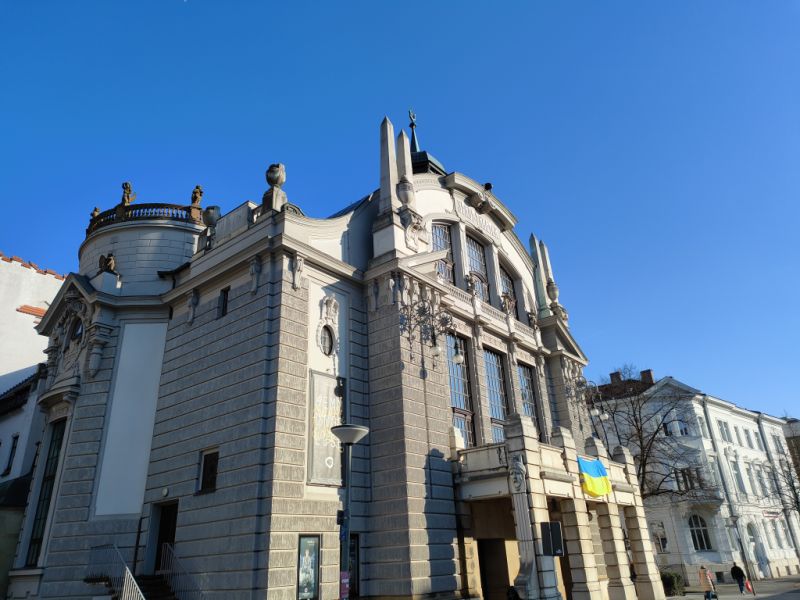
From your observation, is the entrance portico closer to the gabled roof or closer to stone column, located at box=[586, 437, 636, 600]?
stone column, located at box=[586, 437, 636, 600]

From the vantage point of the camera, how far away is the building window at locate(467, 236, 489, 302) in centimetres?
2984

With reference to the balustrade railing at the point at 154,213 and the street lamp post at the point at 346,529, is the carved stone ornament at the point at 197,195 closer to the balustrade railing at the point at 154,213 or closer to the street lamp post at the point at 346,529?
the balustrade railing at the point at 154,213

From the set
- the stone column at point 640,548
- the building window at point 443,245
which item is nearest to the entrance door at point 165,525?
the building window at point 443,245

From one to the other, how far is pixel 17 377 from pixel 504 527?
3166 cm

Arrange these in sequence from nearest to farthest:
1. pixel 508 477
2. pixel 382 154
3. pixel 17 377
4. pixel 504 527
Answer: pixel 508 477
pixel 504 527
pixel 382 154
pixel 17 377

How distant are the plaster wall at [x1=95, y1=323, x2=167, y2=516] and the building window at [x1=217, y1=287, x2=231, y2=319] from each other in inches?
155

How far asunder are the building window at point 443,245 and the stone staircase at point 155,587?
1623 centimetres

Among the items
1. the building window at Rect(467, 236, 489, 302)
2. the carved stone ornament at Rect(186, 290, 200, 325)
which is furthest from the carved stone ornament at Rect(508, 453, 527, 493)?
the carved stone ornament at Rect(186, 290, 200, 325)

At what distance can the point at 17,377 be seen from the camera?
3719 cm

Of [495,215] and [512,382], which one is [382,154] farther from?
[512,382]

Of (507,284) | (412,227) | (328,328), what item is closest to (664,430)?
(507,284)

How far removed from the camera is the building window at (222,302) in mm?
21672

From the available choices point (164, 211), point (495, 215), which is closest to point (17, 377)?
point (164, 211)

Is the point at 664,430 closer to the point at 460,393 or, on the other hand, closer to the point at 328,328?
the point at 460,393
